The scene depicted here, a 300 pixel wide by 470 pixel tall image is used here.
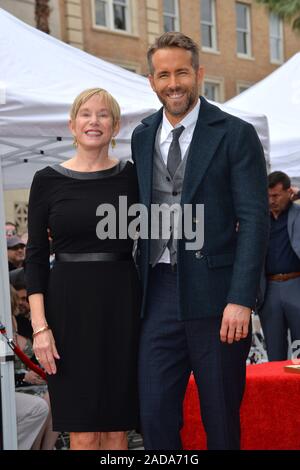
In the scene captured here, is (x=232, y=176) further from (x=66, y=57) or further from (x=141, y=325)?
(x=66, y=57)

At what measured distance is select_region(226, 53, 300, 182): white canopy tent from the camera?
8.83m

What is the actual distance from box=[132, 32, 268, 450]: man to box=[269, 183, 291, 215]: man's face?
407 centimetres

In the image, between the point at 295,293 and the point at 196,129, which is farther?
the point at 295,293

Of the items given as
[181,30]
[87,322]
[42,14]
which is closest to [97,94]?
[87,322]

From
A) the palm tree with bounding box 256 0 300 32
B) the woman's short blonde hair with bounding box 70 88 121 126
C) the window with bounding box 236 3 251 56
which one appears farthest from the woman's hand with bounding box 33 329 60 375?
the window with bounding box 236 3 251 56

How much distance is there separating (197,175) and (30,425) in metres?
2.85

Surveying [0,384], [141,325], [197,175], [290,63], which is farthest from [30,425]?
[290,63]

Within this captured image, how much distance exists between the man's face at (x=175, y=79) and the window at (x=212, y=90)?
26.3 m

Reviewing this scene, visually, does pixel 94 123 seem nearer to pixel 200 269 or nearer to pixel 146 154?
pixel 146 154

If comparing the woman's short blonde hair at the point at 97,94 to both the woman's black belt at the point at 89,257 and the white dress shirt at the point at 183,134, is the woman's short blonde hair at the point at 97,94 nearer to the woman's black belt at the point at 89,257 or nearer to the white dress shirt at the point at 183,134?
the white dress shirt at the point at 183,134

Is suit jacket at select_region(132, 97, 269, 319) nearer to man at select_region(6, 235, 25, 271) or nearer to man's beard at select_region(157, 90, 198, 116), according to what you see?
man's beard at select_region(157, 90, 198, 116)

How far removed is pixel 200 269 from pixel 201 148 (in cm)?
48

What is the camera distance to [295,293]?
7.25m

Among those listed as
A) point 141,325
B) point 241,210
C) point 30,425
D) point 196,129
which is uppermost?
point 196,129
